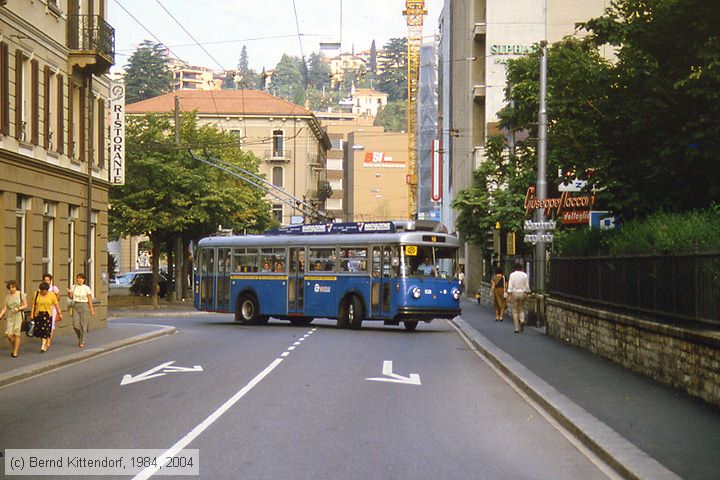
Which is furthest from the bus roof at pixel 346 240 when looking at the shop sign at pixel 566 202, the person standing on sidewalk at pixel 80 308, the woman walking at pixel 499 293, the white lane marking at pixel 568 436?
the white lane marking at pixel 568 436

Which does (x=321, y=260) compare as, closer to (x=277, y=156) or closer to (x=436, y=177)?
(x=277, y=156)

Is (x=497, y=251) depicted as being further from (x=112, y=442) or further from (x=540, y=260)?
(x=112, y=442)

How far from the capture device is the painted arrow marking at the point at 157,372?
63.8 feet

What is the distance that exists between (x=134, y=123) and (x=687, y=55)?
44.3 m

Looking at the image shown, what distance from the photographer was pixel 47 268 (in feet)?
106

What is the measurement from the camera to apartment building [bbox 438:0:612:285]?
66.8m

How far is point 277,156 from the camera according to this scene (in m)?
111

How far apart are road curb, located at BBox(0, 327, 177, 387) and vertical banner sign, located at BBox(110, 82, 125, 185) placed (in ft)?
19.9

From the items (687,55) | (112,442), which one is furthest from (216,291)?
(112,442)

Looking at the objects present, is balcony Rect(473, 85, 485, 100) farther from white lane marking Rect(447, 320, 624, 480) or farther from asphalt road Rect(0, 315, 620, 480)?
white lane marking Rect(447, 320, 624, 480)

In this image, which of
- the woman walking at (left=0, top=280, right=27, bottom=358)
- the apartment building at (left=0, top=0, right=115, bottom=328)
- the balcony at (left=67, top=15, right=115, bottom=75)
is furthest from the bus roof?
the woman walking at (left=0, top=280, right=27, bottom=358)

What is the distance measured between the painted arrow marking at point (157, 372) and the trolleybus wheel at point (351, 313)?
44.8 feet

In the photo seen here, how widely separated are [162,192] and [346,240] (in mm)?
27601

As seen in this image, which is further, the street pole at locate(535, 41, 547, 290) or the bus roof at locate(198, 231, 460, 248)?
the bus roof at locate(198, 231, 460, 248)
